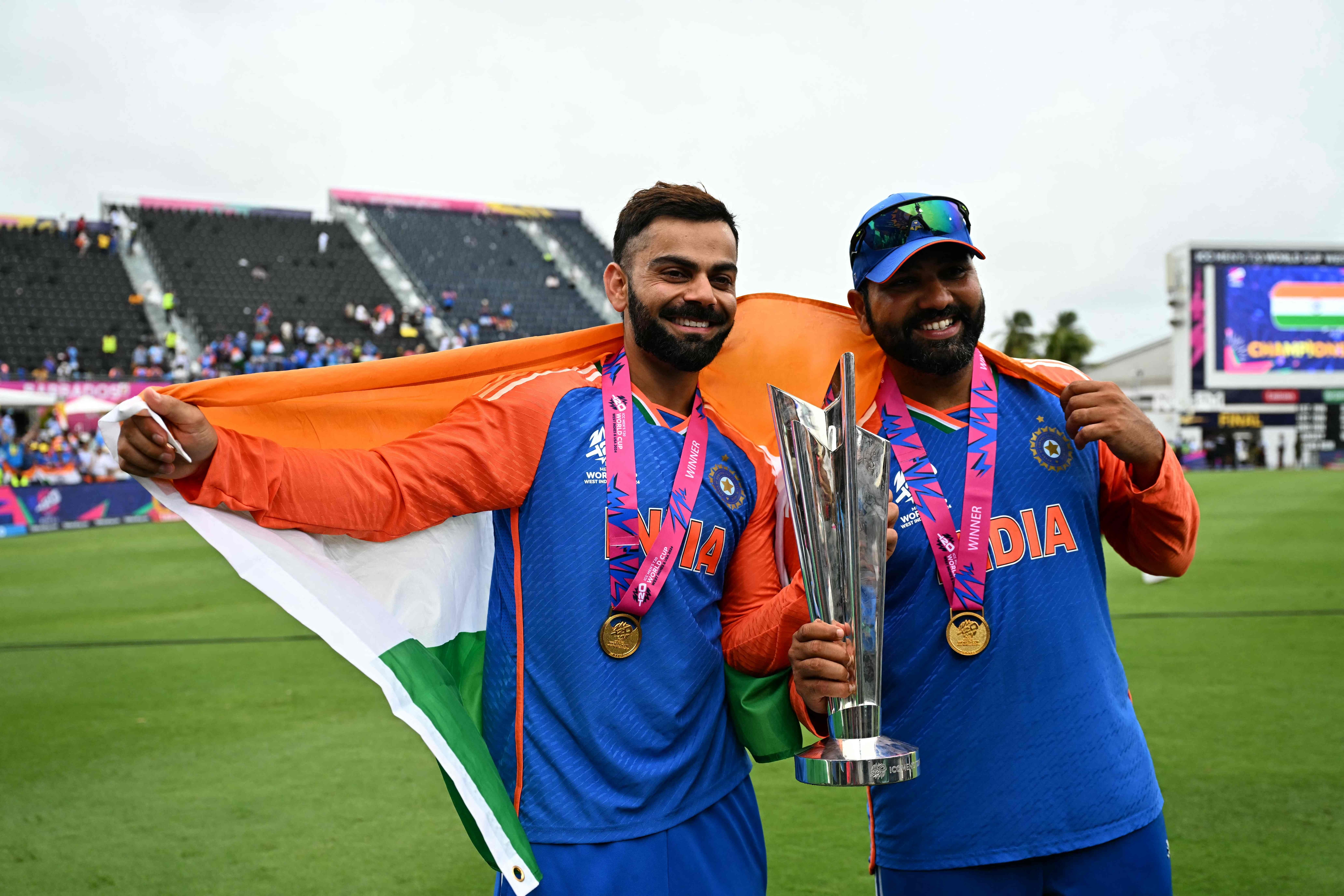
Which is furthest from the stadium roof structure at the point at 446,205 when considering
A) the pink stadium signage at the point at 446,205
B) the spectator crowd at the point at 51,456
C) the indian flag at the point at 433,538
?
the indian flag at the point at 433,538

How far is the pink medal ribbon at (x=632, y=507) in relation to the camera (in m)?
2.07

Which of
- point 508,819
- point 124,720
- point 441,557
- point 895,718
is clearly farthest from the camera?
point 124,720

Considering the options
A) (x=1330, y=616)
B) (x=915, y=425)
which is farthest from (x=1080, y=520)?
(x=1330, y=616)

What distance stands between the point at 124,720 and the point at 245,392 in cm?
458

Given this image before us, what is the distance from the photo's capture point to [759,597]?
2221mm

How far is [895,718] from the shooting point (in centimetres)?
215

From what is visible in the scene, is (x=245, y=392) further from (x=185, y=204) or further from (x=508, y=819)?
(x=185, y=204)

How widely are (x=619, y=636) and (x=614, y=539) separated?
0.19 meters

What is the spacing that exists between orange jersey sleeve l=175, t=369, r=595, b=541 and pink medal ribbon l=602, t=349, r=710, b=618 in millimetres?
146

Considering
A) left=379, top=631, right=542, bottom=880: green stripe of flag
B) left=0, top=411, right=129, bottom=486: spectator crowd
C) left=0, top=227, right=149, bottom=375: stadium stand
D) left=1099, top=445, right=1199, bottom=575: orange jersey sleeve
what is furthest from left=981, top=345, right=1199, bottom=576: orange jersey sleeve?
left=0, top=227, right=149, bottom=375: stadium stand

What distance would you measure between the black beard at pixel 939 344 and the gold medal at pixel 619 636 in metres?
0.77

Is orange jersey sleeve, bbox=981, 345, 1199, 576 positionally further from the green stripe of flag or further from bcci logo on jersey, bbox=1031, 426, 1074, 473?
the green stripe of flag

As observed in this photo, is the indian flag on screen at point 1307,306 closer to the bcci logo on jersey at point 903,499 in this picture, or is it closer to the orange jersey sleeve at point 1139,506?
the orange jersey sleeve at point 1139,506

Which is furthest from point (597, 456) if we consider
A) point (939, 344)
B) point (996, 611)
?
point (996, 611)
